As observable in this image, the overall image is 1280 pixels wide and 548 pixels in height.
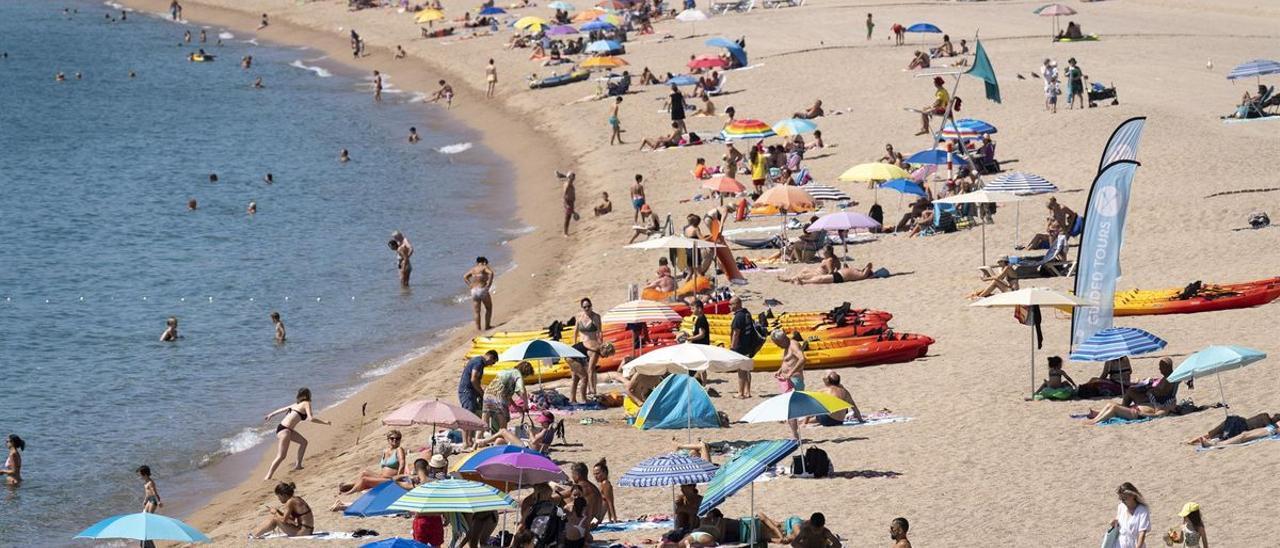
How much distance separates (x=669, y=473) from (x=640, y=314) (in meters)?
7.05

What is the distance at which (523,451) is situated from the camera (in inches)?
649

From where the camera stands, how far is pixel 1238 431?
1712cm

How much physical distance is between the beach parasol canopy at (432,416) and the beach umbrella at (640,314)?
3893 mm

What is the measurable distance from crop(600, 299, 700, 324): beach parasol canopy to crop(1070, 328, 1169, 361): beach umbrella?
18.7ft

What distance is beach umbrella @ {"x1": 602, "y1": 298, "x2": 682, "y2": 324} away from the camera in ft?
74.1

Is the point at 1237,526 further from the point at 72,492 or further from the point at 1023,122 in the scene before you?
the point at 1023,122

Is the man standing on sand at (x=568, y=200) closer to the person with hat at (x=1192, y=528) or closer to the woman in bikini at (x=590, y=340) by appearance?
the woman in bikini at (x=590, y=340)

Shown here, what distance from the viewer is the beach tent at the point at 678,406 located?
18875mm

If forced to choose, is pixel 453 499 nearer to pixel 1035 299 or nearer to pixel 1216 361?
pixel 1216 361

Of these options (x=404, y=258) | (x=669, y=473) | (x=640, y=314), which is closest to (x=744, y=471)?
(x=669, y=473)

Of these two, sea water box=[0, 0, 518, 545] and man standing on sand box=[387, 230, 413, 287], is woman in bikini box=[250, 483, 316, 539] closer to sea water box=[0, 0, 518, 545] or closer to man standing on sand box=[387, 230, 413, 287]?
sea water box=[0, 0, 518, 545]

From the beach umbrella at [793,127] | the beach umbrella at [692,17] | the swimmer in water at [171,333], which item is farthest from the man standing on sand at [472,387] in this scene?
the beach umbrella at [692,17]

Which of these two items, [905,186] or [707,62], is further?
[707,62]

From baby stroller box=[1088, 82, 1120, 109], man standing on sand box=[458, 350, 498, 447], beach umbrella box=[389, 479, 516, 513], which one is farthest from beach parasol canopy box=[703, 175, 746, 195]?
beach umbrella box=[389, 479, 516, 513]
